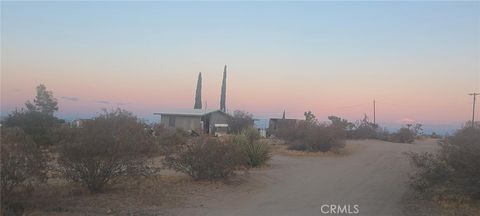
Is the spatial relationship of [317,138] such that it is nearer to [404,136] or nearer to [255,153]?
[255,153]

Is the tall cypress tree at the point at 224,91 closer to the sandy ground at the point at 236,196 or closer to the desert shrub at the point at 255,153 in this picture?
the desert shrub at the point at 255,153

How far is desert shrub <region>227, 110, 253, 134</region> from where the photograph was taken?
4998 centimetres

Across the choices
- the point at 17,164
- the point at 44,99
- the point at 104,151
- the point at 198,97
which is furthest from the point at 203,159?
the point at 198,97

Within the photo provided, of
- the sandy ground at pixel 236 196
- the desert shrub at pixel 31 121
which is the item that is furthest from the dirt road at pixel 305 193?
the desert shrub at pixel 31 121

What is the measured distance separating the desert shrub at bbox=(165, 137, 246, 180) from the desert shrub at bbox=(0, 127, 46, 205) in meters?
5.53

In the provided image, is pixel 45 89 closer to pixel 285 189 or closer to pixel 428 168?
pixel 285 189

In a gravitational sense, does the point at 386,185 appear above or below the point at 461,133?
below

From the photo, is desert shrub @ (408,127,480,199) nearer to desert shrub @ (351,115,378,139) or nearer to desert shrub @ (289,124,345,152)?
desert shrub @ (289,124,345,152)

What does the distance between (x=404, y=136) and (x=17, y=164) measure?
45.0m

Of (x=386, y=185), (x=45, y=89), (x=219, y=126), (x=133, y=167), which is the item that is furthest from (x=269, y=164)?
(x=45, y=89)

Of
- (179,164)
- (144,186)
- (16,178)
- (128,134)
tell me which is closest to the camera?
(16,178)

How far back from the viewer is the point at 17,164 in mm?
8797

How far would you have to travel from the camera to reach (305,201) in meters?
11.6

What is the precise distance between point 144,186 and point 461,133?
762cm
